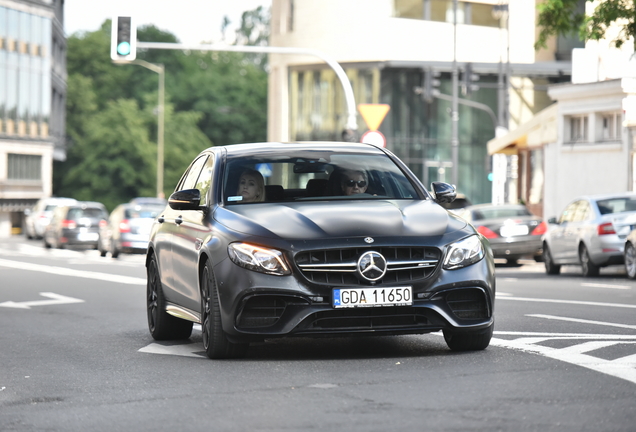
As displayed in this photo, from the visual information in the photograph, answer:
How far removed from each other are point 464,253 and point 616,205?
49.7ft

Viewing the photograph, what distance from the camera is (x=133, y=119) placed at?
88.3 metres

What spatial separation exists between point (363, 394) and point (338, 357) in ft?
6.16

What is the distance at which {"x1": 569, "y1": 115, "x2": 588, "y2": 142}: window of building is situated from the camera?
40.3 m

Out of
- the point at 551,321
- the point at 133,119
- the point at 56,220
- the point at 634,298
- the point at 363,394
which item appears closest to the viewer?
the point at 363,394

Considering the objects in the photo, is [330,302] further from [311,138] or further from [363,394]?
[311,138]

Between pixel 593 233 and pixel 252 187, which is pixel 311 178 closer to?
pixel 252 187

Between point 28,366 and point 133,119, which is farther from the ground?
point 133,119

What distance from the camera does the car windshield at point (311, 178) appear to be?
9875 millimetres

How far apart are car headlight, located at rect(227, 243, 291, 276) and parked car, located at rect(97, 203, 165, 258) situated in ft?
86.5

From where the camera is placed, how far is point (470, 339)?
9211 millimetres

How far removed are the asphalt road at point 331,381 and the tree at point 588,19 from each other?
12.9 meters

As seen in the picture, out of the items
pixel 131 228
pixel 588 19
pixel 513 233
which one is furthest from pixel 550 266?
pixel 131 228

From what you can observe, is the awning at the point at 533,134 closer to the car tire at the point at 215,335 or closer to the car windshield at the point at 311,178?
the car windshield at the point at 311,178

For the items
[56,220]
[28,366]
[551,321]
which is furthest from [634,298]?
[56,220]
